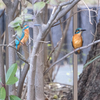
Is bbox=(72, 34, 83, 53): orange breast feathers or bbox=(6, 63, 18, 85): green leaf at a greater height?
bbox=(72, 34, 83, 53): orange breast feathers

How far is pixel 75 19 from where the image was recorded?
816 millimetres

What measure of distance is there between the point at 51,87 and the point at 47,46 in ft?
1.01

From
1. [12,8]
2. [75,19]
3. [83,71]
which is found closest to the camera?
[12,8]

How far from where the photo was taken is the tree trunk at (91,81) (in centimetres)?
93

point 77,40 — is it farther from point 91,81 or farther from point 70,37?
point 91,81

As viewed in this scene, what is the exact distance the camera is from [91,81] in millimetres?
992

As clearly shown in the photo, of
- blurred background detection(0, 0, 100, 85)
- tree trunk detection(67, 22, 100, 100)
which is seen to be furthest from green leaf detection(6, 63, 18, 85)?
tree trunk detection(67, 22, 100, 100)

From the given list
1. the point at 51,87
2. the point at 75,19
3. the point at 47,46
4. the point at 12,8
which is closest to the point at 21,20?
the point at 12,8

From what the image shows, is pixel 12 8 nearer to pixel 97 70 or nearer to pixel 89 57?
pixel 89 57

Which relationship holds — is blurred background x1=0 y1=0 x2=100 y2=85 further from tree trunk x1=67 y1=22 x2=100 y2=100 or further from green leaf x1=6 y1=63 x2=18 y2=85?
green leaf x1=6 y1=63 x2=18 y2=85

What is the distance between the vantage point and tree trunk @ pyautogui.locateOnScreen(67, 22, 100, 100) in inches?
36.7

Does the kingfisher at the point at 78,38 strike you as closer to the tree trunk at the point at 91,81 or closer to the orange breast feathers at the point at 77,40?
the orange breast feathers at the point at 77,40

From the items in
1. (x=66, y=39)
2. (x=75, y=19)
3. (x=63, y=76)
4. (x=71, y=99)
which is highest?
(x=75, y=19)

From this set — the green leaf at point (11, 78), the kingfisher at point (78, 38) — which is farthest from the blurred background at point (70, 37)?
the green leaf at point (11, 78)
